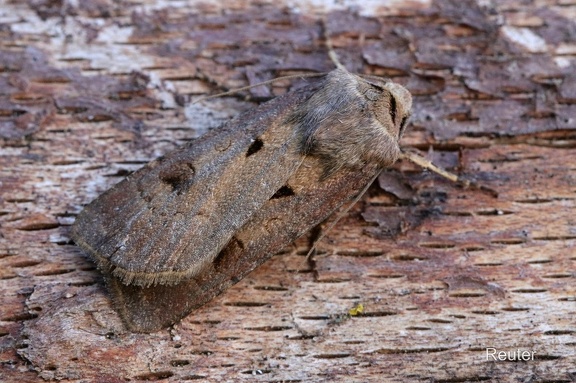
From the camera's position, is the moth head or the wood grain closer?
the wood grain

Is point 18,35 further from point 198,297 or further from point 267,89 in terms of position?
point 198,297

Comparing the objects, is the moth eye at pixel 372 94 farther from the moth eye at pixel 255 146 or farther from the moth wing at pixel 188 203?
the moth eye at pixel 255 146

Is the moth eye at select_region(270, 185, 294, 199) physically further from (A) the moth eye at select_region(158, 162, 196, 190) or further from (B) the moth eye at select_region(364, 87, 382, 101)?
(B) the moth eye at select_region(364, 87, 382, 101)

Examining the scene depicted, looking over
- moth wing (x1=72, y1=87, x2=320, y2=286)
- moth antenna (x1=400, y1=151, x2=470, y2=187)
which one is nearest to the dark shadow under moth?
moth wing (x1=72, y1=87, x2=320, y2=286)

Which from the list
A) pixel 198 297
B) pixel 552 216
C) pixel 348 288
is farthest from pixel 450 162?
pixel 198 297

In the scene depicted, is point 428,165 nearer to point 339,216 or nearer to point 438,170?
point 438,170

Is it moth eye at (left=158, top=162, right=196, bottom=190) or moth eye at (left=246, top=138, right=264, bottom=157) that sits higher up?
moth eye at (left=246, top=138, right=264, bottom=157)

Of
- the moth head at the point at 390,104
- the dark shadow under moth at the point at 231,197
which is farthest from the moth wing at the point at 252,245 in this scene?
the moth head at the point at 390,104

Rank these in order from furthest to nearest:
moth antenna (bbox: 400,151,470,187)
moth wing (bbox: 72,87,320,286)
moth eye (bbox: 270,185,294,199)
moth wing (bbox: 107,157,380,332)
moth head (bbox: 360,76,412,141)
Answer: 1. moth antenna (bbox: 400,151,470,187)
2. moth head (bbox: 360,76,412,141)
3. moth eye (bbox: 270,185,294,199)
4. moth wing (bbox: 107,157,380,332)
5. moth wing (bbox: 72,87,320,286)

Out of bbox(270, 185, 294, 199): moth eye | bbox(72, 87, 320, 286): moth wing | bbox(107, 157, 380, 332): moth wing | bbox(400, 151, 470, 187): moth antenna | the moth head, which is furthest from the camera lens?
bbox(400, 151, 470, 187): moth antenna
